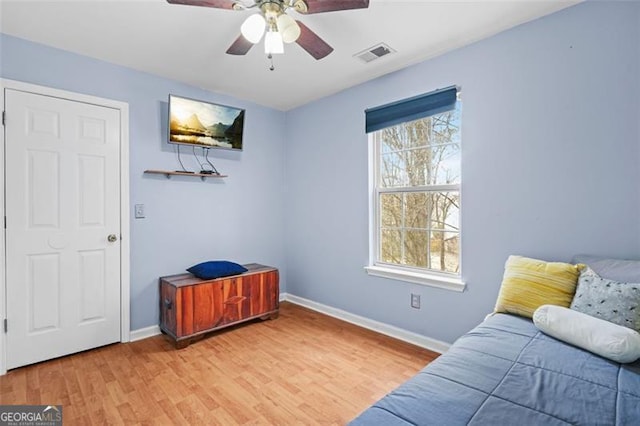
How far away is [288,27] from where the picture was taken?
172 centimetres

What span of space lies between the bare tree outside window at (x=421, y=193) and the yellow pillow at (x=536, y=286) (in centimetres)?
70

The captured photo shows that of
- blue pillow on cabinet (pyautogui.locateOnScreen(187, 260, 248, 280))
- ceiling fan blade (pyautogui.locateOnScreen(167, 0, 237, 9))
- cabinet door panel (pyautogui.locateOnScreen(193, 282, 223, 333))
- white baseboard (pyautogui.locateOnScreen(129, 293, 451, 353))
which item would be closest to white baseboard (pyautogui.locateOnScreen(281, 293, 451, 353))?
white baseboard (pyautogui.locateOnScreen(129, 293, 451, 353))

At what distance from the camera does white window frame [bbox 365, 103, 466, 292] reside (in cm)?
253

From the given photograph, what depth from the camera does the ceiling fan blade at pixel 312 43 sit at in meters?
1.85

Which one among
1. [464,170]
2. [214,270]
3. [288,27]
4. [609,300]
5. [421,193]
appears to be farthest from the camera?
[214,270]

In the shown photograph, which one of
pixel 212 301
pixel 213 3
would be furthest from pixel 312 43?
pixel 212 301

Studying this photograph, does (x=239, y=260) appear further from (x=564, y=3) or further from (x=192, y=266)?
(x=564, y=3)

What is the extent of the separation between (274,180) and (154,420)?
2750 mm

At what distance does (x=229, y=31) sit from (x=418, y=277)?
8.02ft

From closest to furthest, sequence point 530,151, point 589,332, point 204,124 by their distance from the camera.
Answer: point 589,332
point 530,151
point 204,124

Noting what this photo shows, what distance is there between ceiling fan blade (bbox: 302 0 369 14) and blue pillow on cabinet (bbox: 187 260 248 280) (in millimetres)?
2279

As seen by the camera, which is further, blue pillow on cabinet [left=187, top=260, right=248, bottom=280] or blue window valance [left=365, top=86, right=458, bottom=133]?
blue pillow on cabinet [left=187, top=260, right=248, bottom=280]

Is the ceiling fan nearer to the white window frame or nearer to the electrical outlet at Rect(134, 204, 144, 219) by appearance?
the white window frame

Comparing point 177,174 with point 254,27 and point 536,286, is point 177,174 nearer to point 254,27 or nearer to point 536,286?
point 254,27
